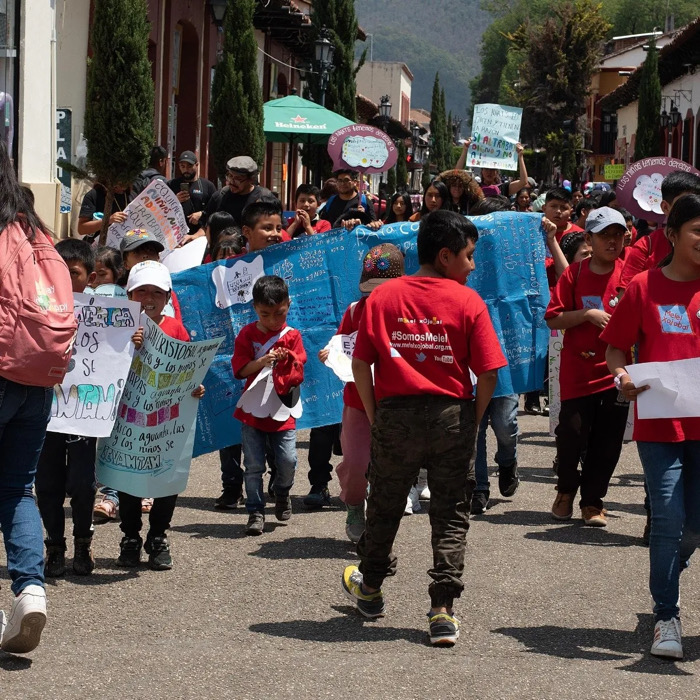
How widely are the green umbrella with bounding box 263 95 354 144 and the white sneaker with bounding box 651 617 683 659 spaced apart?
15.2 metres

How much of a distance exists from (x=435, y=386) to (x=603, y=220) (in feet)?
8.69

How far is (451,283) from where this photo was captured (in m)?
5.88

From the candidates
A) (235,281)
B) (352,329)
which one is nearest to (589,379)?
(352,329)

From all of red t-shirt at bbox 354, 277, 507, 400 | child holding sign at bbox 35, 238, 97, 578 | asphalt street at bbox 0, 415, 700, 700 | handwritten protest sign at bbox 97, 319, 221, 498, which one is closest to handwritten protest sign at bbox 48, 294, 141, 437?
handwritten protest sign at bbox 97, 319, 221, 498

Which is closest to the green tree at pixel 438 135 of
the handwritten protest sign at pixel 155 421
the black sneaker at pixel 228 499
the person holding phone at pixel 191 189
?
the person holding phone at pixel 191 189

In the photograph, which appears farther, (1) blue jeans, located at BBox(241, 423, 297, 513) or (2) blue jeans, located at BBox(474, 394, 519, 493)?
(2) blue jeans, located at BBox(474, 394, 519, 493)

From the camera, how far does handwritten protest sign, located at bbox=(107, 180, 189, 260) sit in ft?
33.7

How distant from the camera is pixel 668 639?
562cm

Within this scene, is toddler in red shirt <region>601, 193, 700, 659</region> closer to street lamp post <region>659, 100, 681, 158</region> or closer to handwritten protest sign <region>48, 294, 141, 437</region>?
handwritten protest sign <region>48, 294, 141, 437</region>

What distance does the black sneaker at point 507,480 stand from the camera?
899cm

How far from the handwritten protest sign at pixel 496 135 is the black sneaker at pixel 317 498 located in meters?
8.16

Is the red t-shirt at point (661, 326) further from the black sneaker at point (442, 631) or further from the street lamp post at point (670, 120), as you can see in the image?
the street lamp post at point (670, 120)

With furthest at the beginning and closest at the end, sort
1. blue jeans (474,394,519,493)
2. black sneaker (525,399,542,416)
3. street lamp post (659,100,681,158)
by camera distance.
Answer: street lamp post (659,100,681,158), black sneaker (525,399,542,416), blue jeans (474,394,519,493)

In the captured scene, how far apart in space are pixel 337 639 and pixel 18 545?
135 centimetres
